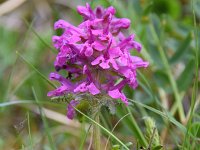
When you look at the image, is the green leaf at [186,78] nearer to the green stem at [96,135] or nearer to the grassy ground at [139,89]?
the grassy ground at [139,89]

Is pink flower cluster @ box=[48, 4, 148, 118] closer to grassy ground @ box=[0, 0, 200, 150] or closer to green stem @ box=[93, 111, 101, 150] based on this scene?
green stem @ box=[93, 111, 101, 150]

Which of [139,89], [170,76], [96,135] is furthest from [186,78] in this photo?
[96,135]

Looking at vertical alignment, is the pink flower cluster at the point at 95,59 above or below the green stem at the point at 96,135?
above

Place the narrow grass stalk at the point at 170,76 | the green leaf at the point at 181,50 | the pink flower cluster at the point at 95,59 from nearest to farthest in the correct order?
the pink flower cluster at the point at 95,59, the narrow grass stalk at the point at 170,76, the green leaf at the point at 181,50

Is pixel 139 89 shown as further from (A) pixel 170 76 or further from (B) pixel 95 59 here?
(B) pixel 95 59

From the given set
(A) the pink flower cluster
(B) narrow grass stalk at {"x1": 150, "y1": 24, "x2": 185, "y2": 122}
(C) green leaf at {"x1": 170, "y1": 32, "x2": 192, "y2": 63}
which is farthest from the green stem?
(C) green leaf at {"x1": 170, "y1": 32, "x2": 192, "y2": 63}

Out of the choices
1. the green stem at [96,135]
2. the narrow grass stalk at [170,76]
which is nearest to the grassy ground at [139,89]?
the narrow grass stalk at [170,76]

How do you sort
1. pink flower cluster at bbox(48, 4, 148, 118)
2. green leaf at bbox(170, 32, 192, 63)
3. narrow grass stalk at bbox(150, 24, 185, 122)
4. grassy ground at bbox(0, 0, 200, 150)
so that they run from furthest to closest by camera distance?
green leaf at bbox(170, 32, 192, 63) → narrow grass stalk at bbox(150, 24, 185, 122) → grassy ground at bbox(0, 0, 200, 150) → pink flower cluster at bbox(48, 4, 148, 118)

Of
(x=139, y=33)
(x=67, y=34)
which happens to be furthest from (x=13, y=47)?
(x=67, y=34)
